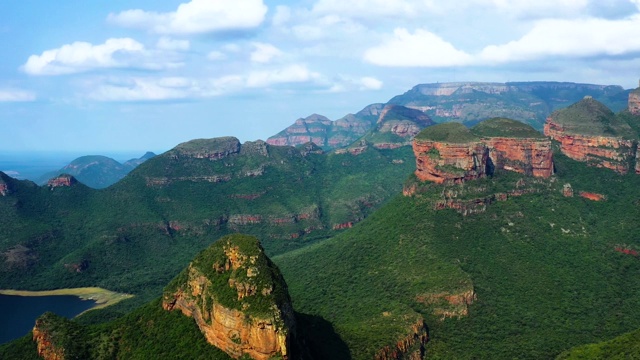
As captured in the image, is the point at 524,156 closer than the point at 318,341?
No

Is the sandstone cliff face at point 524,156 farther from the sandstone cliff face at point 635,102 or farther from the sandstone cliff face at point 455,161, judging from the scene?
the sandstone cliff face at point 635,102

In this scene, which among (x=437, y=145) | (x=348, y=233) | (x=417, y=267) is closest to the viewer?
(x=417, y=267)

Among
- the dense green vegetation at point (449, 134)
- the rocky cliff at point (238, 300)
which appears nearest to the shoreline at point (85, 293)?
the rocky cliff at point (238, 300)

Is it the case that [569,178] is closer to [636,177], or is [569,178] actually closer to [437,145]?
[636,177]

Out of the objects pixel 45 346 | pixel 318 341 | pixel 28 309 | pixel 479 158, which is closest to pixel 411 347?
pixel 318 341

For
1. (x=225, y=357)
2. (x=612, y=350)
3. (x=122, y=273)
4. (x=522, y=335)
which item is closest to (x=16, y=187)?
(x=122, y=273)

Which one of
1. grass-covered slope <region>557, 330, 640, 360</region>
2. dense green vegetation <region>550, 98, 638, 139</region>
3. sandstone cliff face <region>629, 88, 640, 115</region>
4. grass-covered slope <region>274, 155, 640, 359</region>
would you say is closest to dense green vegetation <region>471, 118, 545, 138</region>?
grass-covered slope <region>274, 155, 640, 359</region>

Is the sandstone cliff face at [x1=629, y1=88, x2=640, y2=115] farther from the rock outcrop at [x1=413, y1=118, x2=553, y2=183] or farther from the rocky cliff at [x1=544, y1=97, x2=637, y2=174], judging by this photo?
the rock outcrop at [x1=413, y1=118, x2=553, y2=183]

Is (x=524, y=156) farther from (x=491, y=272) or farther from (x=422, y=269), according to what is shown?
(x=422, y=269)
